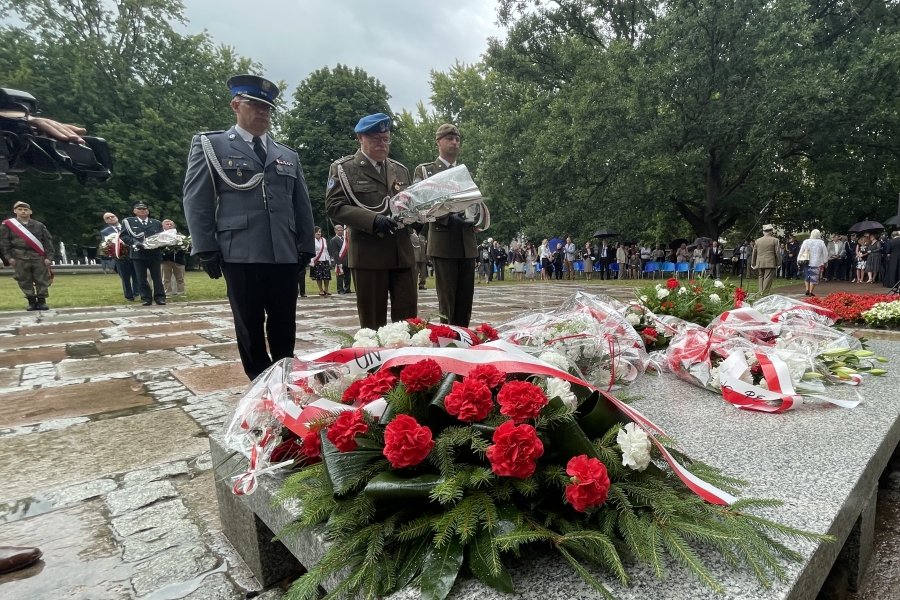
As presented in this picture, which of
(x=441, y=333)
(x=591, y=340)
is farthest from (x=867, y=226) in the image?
(x=441, y=333)

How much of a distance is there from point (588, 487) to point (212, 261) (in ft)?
8.46

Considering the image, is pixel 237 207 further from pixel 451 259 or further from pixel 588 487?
pixel 588 487

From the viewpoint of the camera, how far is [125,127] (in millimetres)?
24656

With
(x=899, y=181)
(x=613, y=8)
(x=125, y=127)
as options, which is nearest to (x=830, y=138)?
(x=899, y=181)

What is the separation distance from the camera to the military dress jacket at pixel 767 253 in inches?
428

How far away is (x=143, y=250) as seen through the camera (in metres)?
9.45

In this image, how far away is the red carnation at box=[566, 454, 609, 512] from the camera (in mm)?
1060

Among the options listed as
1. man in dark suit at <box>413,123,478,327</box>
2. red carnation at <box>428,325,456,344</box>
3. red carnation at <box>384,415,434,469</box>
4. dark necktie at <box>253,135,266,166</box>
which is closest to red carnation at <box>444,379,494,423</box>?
red carnation at <box>384,415,434,469</box>

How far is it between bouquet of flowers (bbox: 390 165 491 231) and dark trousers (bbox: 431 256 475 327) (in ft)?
2.84

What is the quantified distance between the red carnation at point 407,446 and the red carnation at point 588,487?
0.34 m

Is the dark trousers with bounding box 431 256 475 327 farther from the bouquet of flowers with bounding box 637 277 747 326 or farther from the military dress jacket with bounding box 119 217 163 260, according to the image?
the military dress jacket with bounding box 119 217 163 260

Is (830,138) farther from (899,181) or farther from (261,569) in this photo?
(261,569)

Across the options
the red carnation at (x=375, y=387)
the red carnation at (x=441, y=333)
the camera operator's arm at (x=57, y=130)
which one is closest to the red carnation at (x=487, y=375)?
the red carnation at (x=375, y=387)

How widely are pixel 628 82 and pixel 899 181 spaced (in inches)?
443
